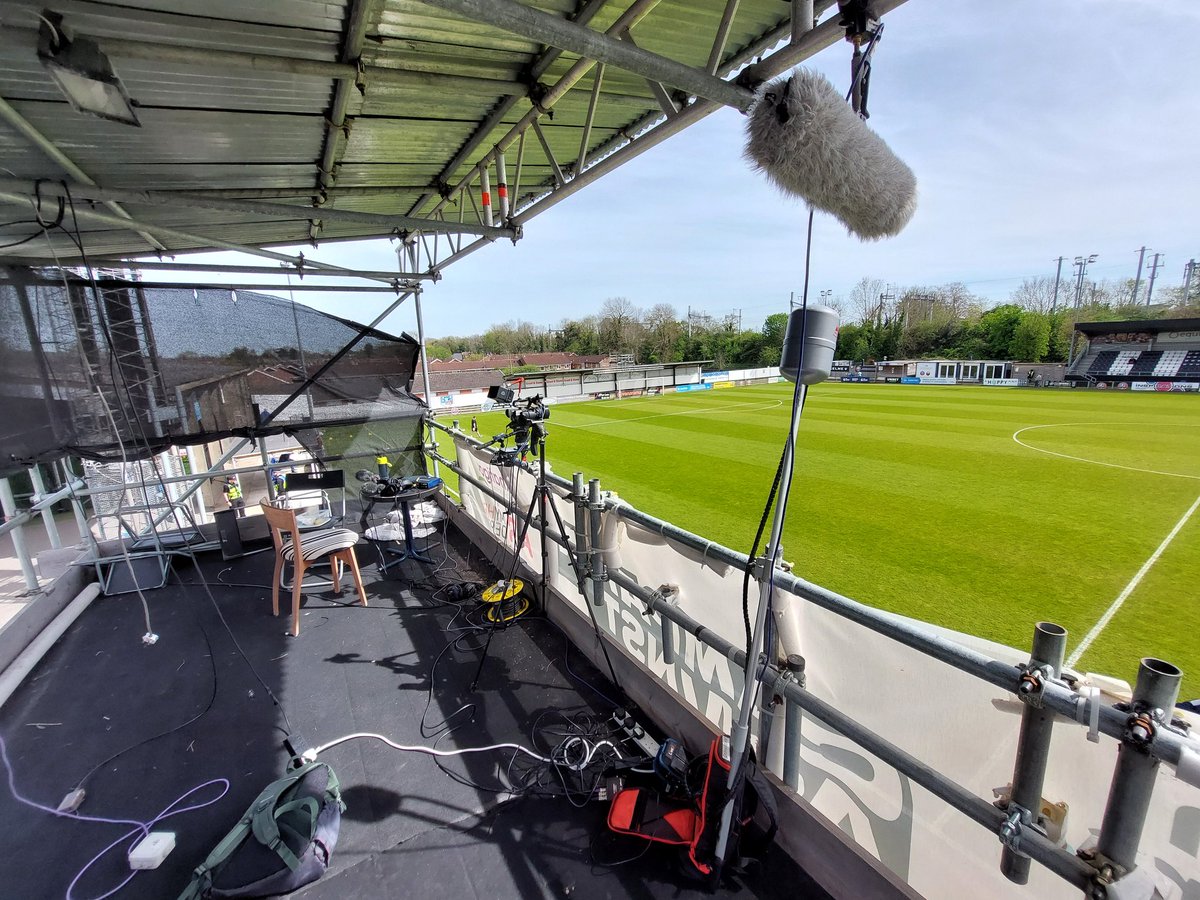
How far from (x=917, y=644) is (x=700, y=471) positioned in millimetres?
9937

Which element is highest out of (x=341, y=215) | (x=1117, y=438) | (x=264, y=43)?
(x=264, y=43)

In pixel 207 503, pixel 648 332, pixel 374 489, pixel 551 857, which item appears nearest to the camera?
pixel 551 857

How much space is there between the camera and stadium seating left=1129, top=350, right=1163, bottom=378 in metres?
28.5

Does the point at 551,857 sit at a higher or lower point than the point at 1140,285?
lower

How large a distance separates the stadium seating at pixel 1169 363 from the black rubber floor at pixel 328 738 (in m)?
41.0

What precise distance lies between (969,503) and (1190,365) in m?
33.0

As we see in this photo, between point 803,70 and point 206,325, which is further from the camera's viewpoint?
point 206,325

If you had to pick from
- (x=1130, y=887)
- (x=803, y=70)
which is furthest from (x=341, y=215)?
(x=1130, y=887)

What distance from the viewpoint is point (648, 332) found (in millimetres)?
52625

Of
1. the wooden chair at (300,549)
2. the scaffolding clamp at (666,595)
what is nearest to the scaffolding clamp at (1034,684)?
the scaffolding clamp at (666,595)

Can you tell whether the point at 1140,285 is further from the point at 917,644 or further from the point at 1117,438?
the point at 917,644

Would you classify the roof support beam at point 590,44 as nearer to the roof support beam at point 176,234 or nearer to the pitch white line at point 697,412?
the roof support beam at point 176,234

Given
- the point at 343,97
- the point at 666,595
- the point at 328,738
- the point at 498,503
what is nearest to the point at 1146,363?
the point at 498,503

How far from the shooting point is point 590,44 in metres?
1.71
